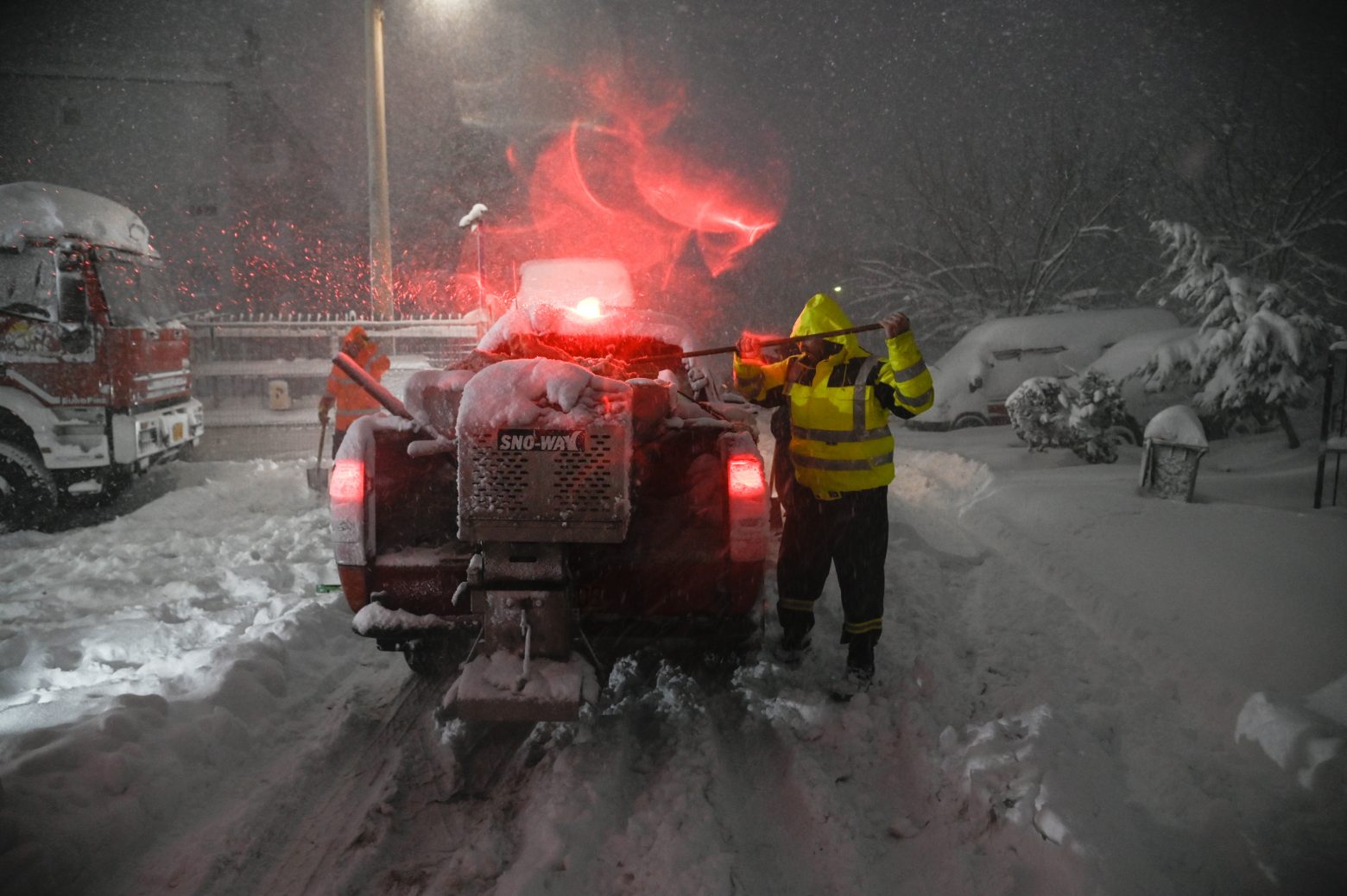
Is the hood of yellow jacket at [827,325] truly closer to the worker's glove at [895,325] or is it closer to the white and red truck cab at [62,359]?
the worker's glove at [895,325]

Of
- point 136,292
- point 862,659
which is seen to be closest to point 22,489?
point 136,292

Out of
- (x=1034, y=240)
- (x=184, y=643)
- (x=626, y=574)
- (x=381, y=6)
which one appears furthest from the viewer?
(x=1034, y=240)

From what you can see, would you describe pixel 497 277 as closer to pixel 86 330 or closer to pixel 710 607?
pixel 86 330

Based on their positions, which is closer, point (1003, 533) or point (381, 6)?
point (1003, 533)

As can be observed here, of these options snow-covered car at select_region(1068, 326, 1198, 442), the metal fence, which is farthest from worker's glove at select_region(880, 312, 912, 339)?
the metal fence

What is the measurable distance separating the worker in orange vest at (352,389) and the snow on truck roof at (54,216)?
2431 millimetres

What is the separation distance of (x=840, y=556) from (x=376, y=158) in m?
15.0

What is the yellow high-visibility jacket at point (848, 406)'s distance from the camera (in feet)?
12.2

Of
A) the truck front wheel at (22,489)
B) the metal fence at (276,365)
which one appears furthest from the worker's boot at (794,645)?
the metal fence at (276,365)

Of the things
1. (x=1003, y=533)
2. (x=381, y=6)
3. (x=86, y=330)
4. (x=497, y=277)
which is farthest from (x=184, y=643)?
(x=497, y=277)

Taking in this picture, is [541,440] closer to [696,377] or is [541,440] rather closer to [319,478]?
[696,377]

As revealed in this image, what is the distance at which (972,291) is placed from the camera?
72.9 feet

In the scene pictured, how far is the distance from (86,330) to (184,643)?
4431 millimetres

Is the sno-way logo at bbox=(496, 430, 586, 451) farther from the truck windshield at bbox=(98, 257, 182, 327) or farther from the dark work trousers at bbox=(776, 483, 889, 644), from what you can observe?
the truck windshield at bbox=(98, 257, 182, 327)
